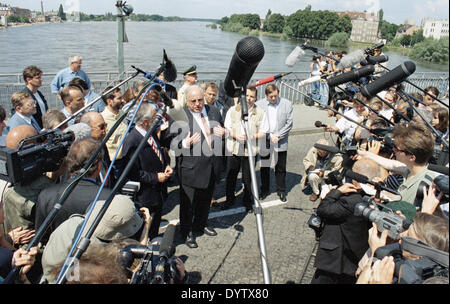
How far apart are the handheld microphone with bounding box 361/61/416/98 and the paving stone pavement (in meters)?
1.97

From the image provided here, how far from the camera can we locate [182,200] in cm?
408

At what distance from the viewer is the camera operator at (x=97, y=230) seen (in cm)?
194

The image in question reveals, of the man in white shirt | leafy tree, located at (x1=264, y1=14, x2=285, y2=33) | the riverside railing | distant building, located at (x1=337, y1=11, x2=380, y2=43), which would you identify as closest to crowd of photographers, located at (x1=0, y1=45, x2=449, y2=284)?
distant building, located at (x1=337, y1=11, x2=380, y2=43)

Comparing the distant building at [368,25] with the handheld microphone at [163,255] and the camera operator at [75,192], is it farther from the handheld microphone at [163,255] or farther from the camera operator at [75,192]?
the camera operator at [75,192]

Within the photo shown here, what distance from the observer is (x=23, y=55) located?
22.8m

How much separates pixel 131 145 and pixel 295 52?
2.35 meters

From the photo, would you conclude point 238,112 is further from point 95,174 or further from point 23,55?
point 23,55

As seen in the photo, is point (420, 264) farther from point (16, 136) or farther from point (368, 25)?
point (368, 25)

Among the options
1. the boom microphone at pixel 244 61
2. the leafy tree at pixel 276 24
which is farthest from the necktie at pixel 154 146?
the leafy tree at pixel 276 24

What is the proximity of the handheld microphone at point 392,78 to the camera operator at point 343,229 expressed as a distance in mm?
698

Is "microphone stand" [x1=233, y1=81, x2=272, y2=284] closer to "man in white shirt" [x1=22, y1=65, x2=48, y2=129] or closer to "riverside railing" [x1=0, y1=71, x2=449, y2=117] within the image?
"riverside railing" [x1=0, y1=71, x2=449, y2=117]

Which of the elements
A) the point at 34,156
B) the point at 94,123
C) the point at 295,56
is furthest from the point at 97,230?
the point at 295,56

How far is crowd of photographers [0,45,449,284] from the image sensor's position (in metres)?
1.73
